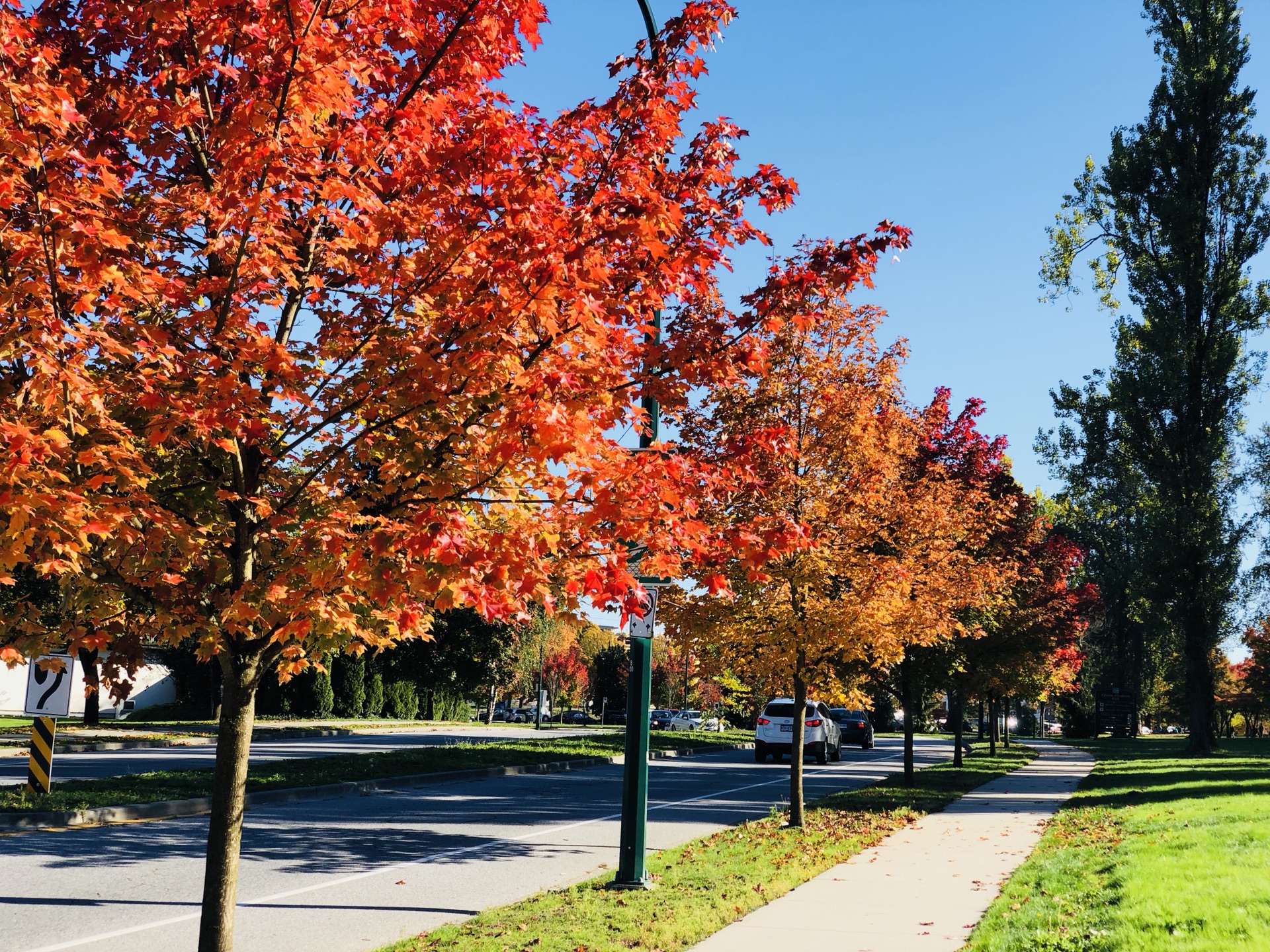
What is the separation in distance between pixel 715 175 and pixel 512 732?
37.0 m

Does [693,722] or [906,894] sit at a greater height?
[906,894]

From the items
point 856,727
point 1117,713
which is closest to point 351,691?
point 856,727

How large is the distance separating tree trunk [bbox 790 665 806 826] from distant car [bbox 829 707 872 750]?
89.9ft

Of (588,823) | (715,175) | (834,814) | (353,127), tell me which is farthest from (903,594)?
(353,127)

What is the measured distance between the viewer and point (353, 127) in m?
5.01

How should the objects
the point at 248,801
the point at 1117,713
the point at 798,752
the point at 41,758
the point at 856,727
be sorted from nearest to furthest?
1. the point at 41,758
2. the point at 248,801
3. the point at 798,752
4. the point at 856,727
5. the point at 1117,713

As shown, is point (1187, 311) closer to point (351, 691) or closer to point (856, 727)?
point (856, 727)

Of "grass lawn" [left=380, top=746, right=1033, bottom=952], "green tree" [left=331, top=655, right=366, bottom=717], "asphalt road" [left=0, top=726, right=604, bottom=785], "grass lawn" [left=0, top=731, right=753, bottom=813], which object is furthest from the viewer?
"green tree" [left=331, top=655, right=366, bottom=717]

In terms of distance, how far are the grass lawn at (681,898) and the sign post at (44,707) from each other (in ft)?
A: 11.7

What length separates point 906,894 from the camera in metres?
9.27

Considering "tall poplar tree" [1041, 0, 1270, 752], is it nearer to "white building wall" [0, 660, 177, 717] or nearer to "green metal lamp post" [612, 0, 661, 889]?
"green metal lamp post" [612, 0, 661, 889]

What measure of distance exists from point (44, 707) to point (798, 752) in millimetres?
9463

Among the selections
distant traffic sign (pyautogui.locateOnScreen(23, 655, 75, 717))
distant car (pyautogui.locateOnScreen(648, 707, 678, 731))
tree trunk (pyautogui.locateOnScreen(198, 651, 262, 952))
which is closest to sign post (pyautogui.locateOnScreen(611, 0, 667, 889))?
tree trunk (pyautogui.locateOnScreen(198, 651, 262, 952))

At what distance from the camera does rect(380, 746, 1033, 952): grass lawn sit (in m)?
7.28
